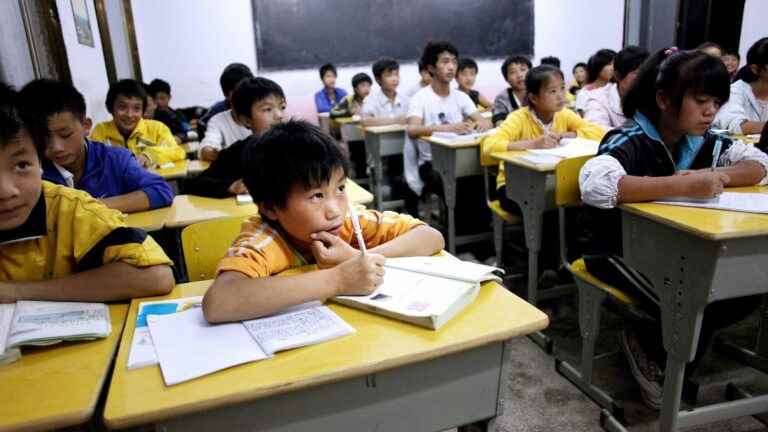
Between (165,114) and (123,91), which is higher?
(123,91)

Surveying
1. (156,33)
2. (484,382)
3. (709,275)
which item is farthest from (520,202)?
(156,33)

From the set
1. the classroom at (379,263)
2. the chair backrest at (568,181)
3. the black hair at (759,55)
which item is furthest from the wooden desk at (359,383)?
the black hair at (759,55)

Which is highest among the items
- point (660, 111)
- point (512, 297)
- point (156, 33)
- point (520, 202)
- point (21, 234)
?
point (156, 33)

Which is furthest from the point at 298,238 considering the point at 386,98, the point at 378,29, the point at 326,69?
the point at 378,29

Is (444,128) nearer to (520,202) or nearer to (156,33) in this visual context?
(520,202)

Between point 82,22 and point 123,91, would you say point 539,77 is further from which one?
point 82,22

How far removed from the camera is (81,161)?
1.86 metres

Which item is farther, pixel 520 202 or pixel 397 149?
pixel 397 149

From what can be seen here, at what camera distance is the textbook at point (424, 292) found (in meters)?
0.84

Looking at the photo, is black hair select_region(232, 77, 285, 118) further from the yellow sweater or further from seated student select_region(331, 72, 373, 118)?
seated student select_region(331, 72, 373, 118)

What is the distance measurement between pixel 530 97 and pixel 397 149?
1351 mm

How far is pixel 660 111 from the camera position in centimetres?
161

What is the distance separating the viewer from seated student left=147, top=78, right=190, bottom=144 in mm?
4777

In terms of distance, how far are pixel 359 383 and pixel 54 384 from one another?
443mm
